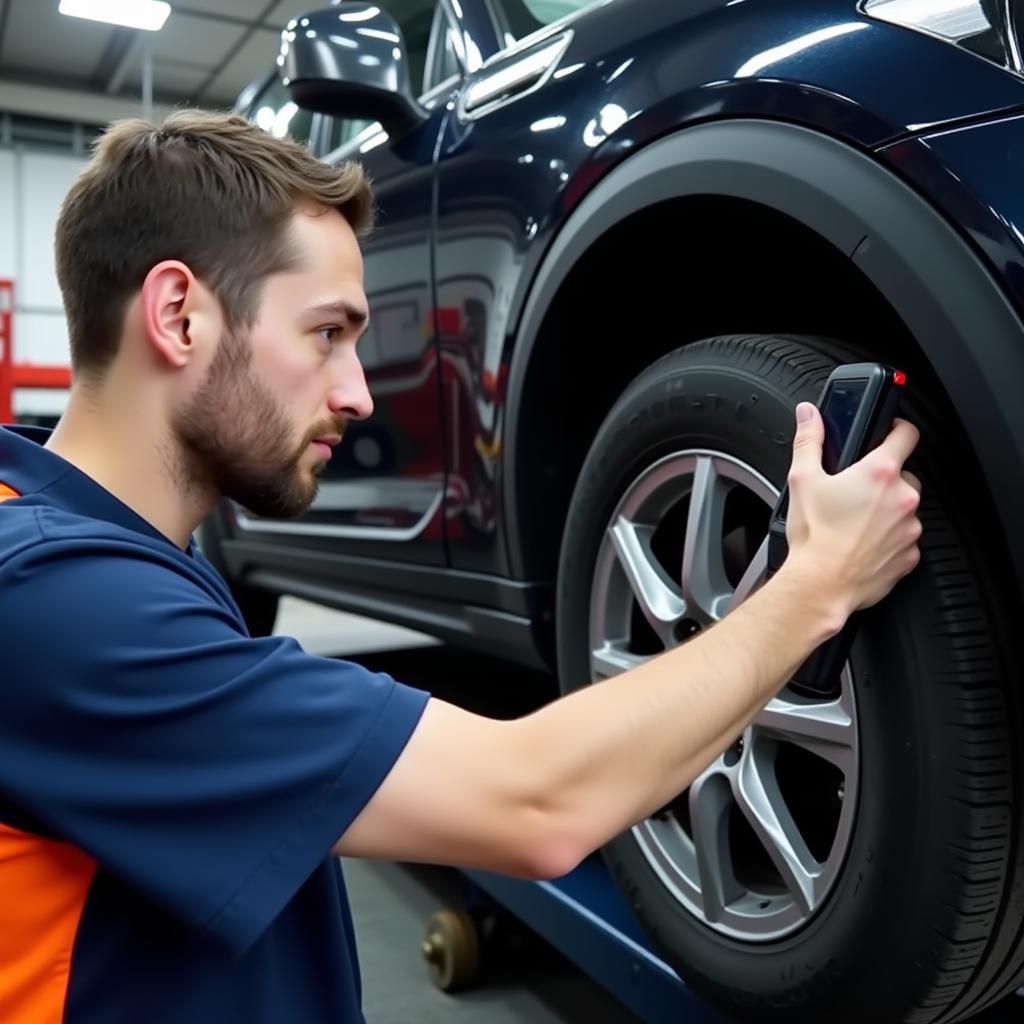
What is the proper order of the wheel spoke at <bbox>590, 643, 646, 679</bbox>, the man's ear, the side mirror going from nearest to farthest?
the man's ear
the wheel spoke at <bbox>590, 643, 646, 679</bbox>
the side mirror

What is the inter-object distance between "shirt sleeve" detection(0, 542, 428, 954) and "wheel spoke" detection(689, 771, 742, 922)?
0.45 metres

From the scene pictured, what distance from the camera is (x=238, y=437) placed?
2.43 feet

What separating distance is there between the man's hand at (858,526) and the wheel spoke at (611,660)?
33 cm

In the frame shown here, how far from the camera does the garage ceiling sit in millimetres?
7387

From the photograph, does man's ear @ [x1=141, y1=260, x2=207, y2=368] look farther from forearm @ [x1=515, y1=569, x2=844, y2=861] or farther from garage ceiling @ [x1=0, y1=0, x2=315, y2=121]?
garage ceiling @ [x1=0, y1=0, x2=315, y2=121]

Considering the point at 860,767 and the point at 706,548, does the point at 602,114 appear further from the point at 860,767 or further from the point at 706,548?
the point at 860,767

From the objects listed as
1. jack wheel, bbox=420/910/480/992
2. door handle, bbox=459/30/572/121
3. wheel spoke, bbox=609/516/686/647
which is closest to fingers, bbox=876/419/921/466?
wheel spoke, bbox=609/516/686/647

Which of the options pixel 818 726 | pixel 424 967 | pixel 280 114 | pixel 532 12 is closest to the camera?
pixel 818 726

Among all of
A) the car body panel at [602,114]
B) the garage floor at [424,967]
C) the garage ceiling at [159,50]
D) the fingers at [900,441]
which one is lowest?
the garage floor at [424,967]

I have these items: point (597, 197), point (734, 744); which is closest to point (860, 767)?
point (734, 744)

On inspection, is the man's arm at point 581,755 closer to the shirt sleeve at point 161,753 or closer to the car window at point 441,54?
the shirt sleeve at point 161,753

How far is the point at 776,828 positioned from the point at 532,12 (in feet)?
3.78

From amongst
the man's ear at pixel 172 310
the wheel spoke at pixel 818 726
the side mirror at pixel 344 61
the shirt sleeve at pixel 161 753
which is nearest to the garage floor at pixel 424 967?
the wheel spoke at pixel 818 726

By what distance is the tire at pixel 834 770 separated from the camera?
2.47 feet
